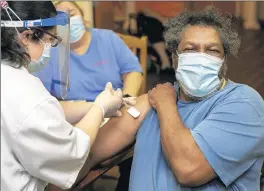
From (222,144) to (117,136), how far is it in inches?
19.0

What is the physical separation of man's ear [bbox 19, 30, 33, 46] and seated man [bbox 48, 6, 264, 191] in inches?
21.4

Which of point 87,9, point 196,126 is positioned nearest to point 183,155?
point 196,126

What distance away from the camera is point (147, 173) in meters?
1.59

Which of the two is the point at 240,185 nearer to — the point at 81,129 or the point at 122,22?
the point at 81,129

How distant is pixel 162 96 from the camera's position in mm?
1684

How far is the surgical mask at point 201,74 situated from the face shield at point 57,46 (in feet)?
1.56

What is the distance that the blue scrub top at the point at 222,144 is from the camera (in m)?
1.46

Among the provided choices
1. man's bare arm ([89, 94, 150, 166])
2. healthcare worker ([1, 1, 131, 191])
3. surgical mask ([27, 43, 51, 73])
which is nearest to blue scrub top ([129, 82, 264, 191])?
man's bare arm ([89, 94, 150, 166])

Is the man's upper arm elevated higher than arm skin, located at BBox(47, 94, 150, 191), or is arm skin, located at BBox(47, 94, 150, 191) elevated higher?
the man's upper arm

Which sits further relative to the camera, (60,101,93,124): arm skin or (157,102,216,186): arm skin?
(60,101,93,124): arm skin

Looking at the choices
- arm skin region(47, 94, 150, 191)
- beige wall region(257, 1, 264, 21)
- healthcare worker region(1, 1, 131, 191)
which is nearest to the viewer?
healthcare worker region(1, 1, 131, 191)

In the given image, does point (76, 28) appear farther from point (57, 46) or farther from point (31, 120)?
point (31, 120)

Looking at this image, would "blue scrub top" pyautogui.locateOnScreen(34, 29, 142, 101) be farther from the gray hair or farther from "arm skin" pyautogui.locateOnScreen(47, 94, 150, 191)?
the gray hair

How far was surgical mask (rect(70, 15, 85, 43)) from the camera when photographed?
8.22ft
